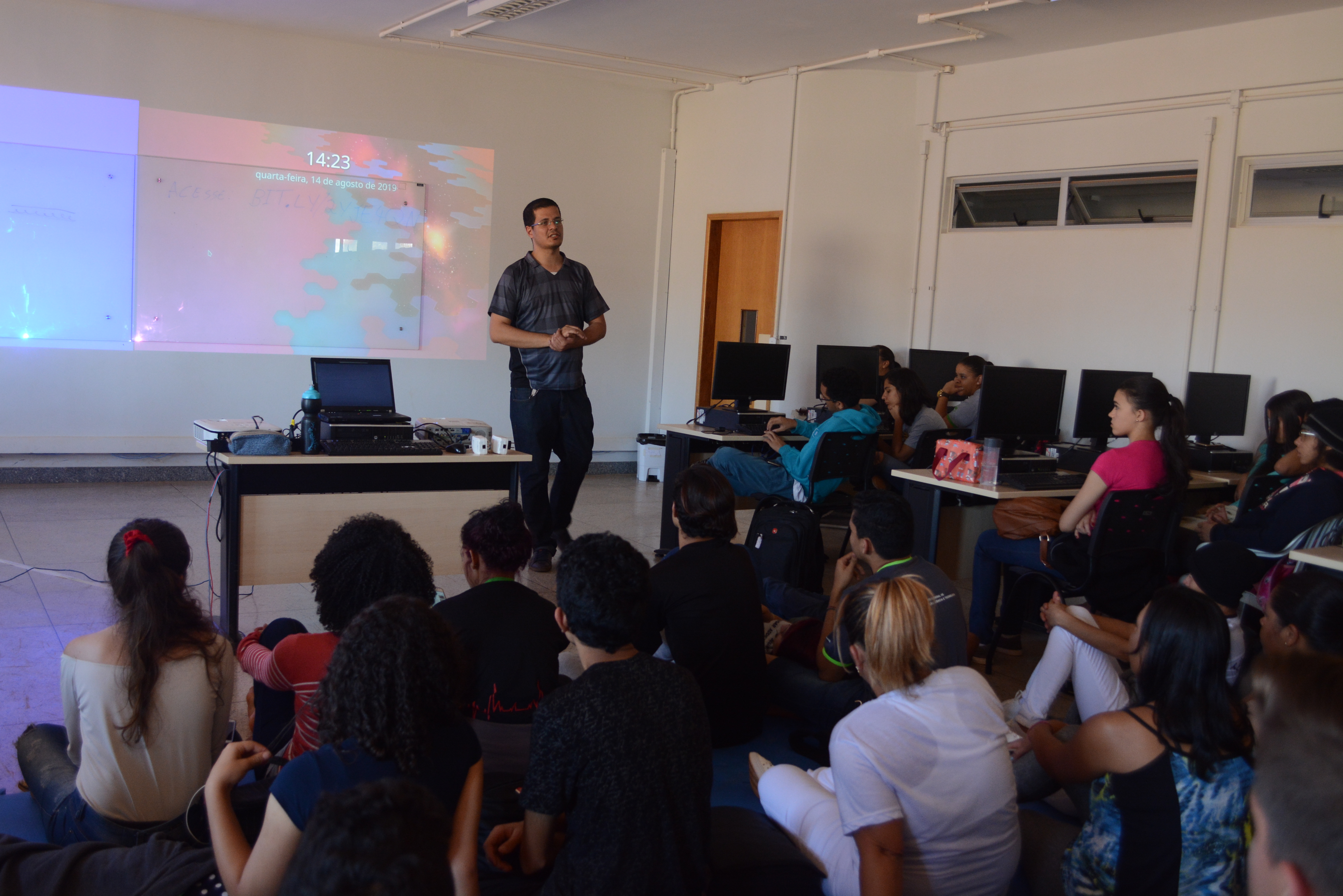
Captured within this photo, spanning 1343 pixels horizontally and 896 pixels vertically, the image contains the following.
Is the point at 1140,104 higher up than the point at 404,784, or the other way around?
the point at 1140,104

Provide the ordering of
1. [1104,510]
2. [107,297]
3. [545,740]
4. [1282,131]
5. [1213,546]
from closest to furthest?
1. [545,740]
2. [1213,546]
3. [1104,510]
4. [1282,131]
5. [107,297]

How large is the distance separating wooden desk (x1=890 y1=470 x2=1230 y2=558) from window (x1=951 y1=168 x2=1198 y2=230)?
104 inches

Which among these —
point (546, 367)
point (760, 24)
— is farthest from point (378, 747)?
point (760, 24)

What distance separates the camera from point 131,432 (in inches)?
261

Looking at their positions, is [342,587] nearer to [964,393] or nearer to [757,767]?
[757,767]

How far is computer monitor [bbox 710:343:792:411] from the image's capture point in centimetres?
583

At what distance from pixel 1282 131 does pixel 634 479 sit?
507 centimetres

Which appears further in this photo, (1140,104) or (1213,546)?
(1140,104)

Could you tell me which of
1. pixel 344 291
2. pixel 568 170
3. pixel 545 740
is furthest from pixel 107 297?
pixel 545 740

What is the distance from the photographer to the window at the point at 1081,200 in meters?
5.91

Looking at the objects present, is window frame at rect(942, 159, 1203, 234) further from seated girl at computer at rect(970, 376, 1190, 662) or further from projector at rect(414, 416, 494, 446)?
projector at rect(414, 416, 494, 446)

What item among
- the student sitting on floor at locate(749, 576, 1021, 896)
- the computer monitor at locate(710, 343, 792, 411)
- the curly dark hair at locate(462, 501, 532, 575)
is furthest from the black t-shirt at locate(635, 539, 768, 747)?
the computer monitor at locate(710, 343, 792, 411)

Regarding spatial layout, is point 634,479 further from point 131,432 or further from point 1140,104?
point 1140,104

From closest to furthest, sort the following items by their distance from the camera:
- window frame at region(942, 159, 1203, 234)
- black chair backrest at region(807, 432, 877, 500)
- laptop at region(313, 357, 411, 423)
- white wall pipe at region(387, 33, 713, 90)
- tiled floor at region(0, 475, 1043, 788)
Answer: tiled floor at region(0, 475, 1043, 788) → laptop at region(313, 357, 411, 423) → black chair backrest at region(807, 432, 877, 500) → window frame at region(942, 159, 1203, 234) → white wall pipe at region(387, 33, 713, 90)
